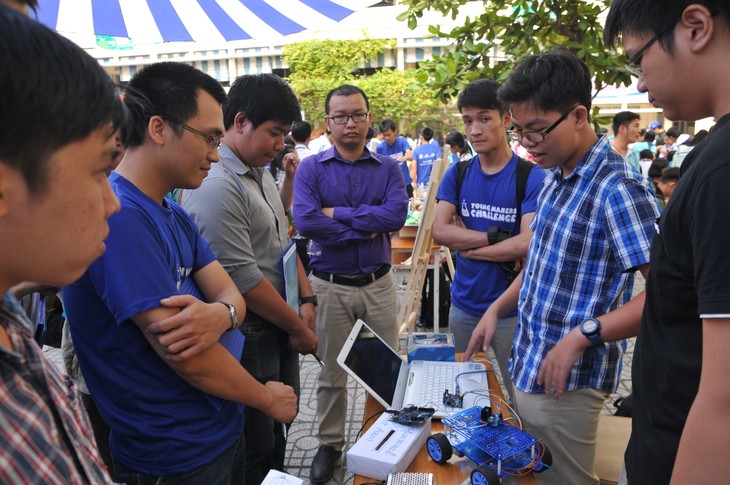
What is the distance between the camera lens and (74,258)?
71 cm

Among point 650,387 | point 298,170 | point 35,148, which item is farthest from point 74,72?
point 298,170

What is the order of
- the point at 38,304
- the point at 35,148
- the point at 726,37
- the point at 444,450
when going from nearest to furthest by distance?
the point at 35,148 < the point at 726,37 < the point at 444,450 < the point at 38,304

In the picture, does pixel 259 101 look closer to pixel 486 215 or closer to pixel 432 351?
pixel 432 351

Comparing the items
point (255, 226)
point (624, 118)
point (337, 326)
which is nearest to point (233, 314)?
point (255, 226)

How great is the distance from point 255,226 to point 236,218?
17 centimetres

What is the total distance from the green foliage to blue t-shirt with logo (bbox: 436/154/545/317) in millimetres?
23780

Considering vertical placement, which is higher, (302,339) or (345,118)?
(345,118)

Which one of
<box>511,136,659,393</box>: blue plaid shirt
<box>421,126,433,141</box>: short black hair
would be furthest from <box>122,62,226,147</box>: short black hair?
<box>421,126,433,141</box>: short black hair

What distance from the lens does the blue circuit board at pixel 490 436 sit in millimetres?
1489

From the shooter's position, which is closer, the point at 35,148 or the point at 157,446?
the point at 35,148

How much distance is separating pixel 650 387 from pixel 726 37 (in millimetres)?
764

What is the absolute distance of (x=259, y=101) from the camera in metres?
2.24

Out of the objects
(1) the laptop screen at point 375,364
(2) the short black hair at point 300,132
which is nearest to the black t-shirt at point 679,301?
(1) the laptop screen at point 375,364

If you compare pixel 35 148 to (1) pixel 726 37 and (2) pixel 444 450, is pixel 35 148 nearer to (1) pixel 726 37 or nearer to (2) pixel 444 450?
(1) pixel 726 37
